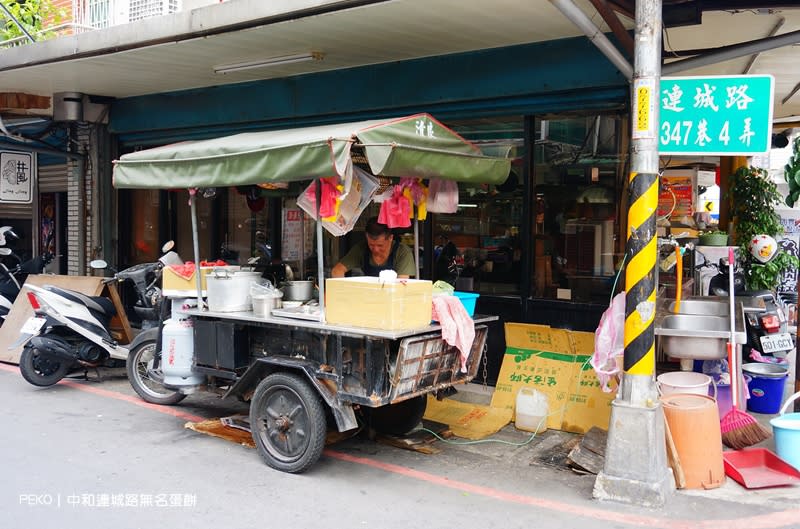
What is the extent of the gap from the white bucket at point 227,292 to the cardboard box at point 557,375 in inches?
108

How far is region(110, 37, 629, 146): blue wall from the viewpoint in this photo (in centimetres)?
673

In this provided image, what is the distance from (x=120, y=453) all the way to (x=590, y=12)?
5510 millimetres

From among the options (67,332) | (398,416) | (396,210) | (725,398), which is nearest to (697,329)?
(725,398)

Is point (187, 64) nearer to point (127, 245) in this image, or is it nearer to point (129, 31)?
point (129, 31)

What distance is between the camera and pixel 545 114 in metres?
7.16

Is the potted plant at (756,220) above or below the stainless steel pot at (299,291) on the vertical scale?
above

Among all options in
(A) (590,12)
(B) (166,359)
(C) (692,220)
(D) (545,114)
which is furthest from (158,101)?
(C) (692,220)

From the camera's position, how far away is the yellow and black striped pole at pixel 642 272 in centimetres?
465

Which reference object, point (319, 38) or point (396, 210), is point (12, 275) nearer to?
point (319, 38)

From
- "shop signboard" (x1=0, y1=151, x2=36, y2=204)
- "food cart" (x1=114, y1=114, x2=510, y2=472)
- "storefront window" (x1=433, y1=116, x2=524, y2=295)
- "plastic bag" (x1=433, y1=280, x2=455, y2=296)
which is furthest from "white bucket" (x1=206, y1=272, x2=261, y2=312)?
"shop signboard" (x1=0, y1=151, x2=36, y2=204)

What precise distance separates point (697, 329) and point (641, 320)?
196 centimetres

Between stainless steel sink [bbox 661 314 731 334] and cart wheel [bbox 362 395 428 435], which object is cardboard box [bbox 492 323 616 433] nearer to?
stainless steel sink [bbox 661 314 731 334]

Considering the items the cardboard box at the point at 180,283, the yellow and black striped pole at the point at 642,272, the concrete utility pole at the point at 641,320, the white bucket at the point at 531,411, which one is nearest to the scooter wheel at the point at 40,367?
the cardboard box at the point at 180,283

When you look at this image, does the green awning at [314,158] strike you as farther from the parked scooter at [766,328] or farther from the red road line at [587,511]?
the parked scooter at [766,328]
